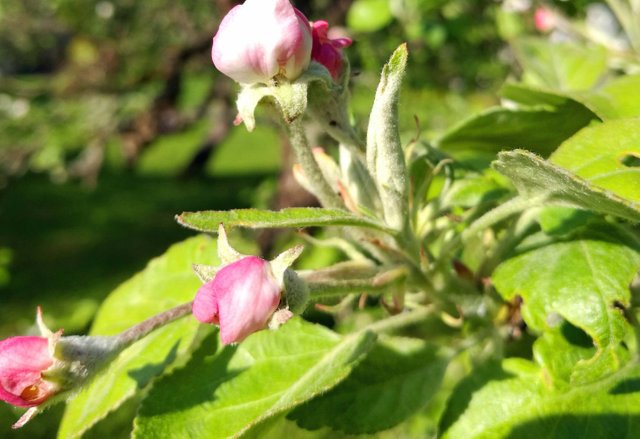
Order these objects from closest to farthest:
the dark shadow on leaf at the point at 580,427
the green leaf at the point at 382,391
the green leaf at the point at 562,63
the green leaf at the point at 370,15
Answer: the dark shadow on leaf at the point at 580,427 → the green leaf at the point at 382,391 → the green leaf at the point at 562,63 → the green leaf at the point at 370,15

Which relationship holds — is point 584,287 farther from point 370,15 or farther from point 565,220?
point 370,15

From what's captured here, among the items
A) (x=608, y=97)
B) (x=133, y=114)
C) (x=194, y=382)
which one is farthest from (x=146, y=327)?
(x=133, y=114)

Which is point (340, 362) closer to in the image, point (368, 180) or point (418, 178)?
point (368, 180)

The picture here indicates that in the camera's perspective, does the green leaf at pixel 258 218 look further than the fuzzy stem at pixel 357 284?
No

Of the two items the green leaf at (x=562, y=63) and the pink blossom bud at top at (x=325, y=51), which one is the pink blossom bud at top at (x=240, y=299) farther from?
the green leaf at (x=562, y=63)

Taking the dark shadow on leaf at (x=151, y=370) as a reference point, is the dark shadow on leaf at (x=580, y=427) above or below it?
below

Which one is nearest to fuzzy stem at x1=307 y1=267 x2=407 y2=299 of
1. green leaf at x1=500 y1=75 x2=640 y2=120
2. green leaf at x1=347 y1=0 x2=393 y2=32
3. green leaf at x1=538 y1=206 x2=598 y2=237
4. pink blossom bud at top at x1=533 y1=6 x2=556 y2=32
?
green leaf at x1=538 y1=206 x2=598 y2=237

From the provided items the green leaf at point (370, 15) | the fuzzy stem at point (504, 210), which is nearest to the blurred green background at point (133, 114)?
the green leaf at point (370, 15)

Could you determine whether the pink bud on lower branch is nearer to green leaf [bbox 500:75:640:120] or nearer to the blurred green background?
the blurred green background
